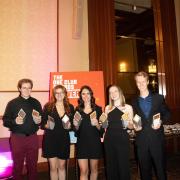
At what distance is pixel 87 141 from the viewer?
121 inches

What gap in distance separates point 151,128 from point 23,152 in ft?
5.35

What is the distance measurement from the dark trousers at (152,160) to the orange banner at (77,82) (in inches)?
61.0

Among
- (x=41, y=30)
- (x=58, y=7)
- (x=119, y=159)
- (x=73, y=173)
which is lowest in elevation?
(x=73, y=173)

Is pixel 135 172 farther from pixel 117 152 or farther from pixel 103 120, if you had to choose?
pixel 103 120

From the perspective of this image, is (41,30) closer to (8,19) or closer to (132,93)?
(8,19)

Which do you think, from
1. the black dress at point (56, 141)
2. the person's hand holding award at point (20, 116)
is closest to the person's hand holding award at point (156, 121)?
the black dress at point (56, 141)

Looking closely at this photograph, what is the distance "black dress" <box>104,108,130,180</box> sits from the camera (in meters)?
2.96

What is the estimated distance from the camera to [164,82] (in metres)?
6.36

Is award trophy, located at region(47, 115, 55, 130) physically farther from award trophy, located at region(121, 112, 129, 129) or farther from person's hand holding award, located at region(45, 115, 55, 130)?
award trophy, located at region(121, 112, 129, 129)

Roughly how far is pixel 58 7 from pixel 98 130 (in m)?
2.95

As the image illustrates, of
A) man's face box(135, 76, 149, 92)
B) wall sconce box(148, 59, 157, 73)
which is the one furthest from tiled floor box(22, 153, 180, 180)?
wall sconce box(148, 59, 157, 73)

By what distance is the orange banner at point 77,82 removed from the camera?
4.23m

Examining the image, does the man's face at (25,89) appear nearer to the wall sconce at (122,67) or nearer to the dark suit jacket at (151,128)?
the dark suit jacket at (151,128)

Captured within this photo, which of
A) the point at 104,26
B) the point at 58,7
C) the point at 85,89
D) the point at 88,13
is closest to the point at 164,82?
the point at 104,26
